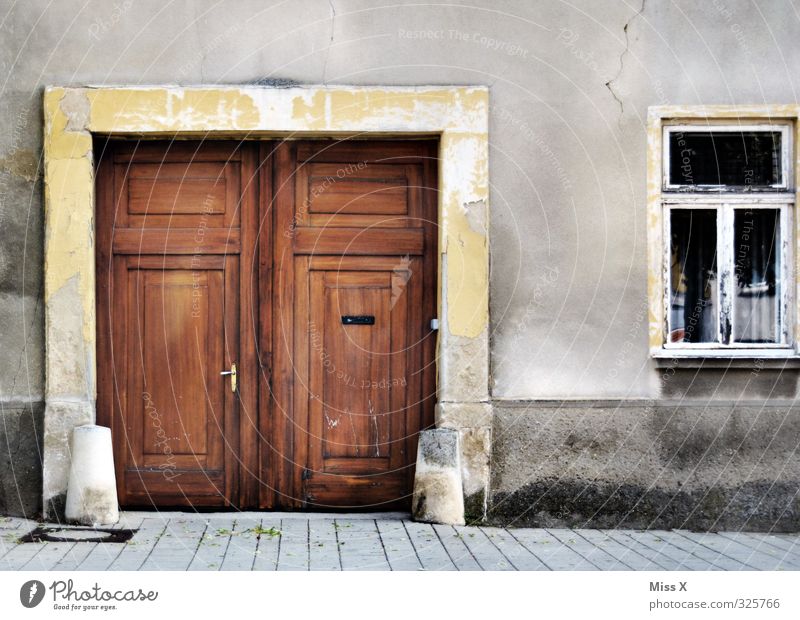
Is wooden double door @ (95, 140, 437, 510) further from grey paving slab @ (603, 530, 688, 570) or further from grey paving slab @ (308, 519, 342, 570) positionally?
grey paving slab @ (603, 530, 688, 570)

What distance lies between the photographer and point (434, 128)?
7434mm

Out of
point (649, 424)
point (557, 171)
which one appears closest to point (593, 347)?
point (649, 424)

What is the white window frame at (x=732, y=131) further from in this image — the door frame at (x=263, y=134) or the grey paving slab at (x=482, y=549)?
the grey paving slab at (x=482, y=549)

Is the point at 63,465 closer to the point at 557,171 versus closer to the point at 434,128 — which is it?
the point at 434,128

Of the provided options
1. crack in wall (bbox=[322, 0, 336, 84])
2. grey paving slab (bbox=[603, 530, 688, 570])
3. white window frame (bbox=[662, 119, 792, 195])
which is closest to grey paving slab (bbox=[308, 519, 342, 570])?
grey paving slab (bbox=[603, 530, 688, 570])

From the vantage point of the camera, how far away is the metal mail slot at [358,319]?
25.1ft

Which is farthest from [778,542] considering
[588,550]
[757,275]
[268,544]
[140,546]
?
[140,546]

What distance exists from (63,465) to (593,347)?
3.78m

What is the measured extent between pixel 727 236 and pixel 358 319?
8.95 feet

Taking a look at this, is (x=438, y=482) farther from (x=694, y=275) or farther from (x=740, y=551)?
(x=694, y=275)

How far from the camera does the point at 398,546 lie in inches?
263

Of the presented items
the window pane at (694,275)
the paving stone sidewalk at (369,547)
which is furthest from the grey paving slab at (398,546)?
the window pane at (694,275)
